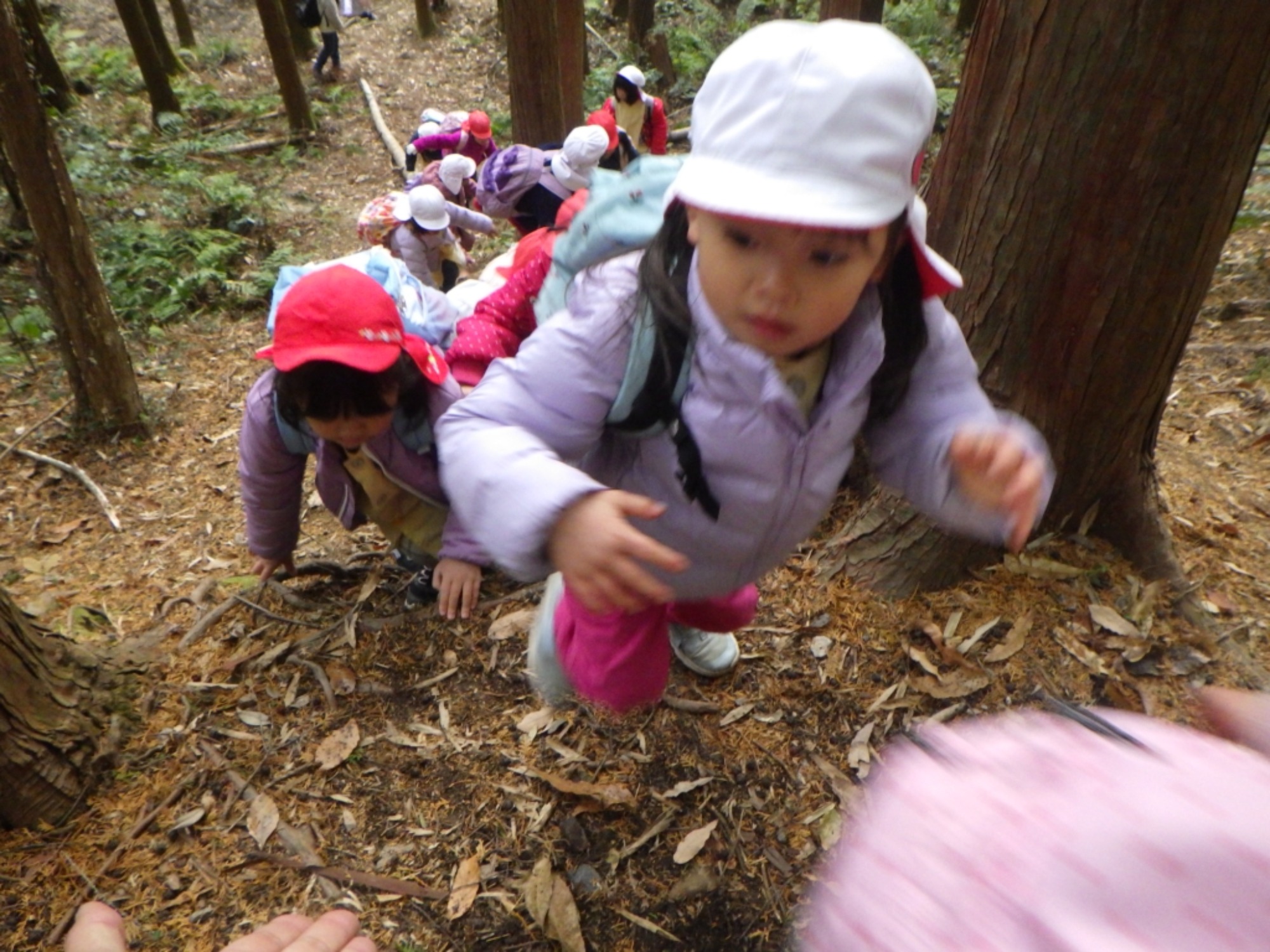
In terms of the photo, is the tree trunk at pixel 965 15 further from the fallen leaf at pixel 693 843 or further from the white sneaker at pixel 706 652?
the fallen leaf at pixel 693 843

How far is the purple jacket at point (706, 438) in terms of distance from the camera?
4.67ft

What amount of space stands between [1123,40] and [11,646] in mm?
3675

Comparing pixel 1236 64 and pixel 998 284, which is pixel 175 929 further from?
pixel 1236 64

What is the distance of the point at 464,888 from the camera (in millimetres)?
2289

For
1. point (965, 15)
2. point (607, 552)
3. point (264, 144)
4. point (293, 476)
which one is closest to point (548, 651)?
point (607, 552)

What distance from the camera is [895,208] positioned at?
4.51 ft

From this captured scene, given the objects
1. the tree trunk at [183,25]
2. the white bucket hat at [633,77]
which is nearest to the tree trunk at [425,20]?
the tree trunk at [183,25]

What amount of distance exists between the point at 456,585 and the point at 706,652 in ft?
3.29

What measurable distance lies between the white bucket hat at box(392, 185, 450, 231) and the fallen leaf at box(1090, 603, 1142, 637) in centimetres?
568

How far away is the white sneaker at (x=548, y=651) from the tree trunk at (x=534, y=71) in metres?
5.67

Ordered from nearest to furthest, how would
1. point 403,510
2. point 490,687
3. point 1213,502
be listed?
point 490,687 < point 403,510 < point 1213,502

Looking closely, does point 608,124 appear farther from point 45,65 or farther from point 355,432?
point 45,65

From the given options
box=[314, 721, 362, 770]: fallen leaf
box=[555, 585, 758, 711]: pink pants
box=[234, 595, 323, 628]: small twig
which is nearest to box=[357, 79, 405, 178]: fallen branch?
box=[234, 595, 323, 628]: small twig

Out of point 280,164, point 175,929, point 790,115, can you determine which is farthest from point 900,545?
point 280,164
